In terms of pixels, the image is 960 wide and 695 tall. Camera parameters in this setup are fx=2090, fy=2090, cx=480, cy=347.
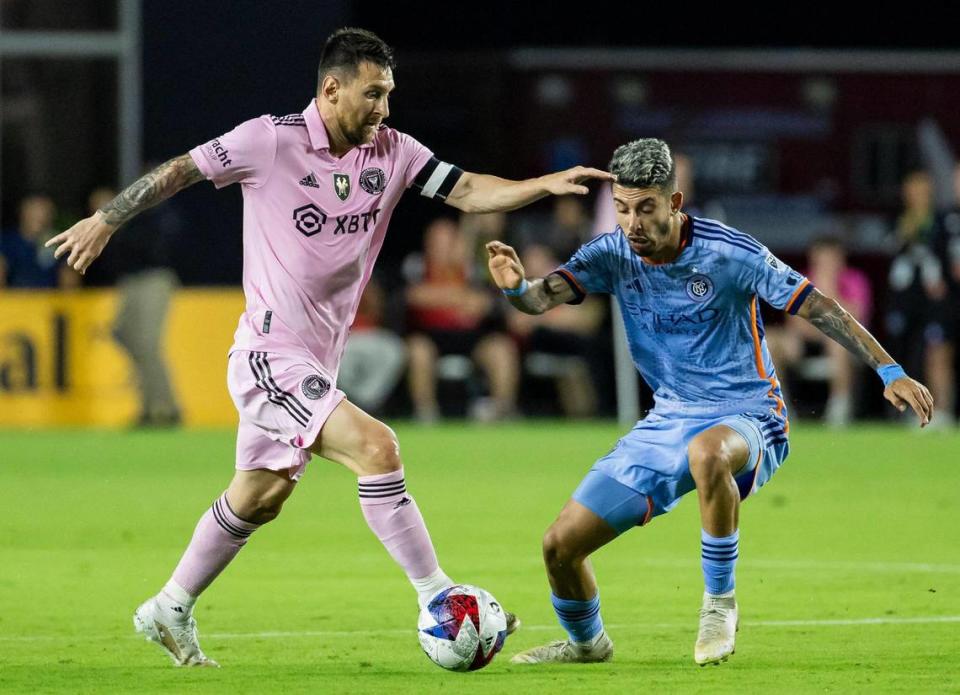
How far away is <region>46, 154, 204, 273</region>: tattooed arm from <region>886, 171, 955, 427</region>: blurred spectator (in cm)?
1353

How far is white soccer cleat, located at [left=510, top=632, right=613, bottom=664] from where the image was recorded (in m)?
7.35

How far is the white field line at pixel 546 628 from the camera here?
26.0ft

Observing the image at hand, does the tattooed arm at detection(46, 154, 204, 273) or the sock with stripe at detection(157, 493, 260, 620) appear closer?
the tattooed arm at detection(46, 154, 204, 273)

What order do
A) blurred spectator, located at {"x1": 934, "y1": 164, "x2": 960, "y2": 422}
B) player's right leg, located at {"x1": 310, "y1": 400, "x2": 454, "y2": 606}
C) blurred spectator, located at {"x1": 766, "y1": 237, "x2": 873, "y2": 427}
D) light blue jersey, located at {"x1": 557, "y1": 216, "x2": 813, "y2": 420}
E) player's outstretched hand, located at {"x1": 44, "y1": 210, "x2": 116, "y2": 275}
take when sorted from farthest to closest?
blurred spectator, located at {"x1": 766, "y1": 237, "x2": 873, "y2": 427}, blurred spectator, located at {"x1": 934, "y1": 164, "x2": 960, "y2": 422}, light blue jersey, located at {"x1": 557, "y1": 216, "x2": 813, "y2": 420}, player's right leg, located at {"x1": 310, "y1": 400, "x2": 454, "y2": 606}, player's outstretched hand, located at {"x1": 44, "y1": 210, "x2": 116, "y2": 275}

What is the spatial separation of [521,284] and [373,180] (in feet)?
2.10

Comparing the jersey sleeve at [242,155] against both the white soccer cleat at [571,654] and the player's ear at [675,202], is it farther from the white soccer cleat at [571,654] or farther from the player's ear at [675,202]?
the white soccer cleat at [571,654]

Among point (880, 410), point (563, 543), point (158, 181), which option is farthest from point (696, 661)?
point (880, 410)

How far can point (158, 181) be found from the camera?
7082 millimetres

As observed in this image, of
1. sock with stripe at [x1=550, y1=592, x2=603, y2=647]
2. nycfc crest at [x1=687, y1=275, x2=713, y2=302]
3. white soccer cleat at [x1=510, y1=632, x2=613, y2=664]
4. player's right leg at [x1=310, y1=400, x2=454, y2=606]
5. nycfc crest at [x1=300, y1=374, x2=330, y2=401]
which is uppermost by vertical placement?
nycfc crest at [x1=687, y1=275, x2=713, y2=302]

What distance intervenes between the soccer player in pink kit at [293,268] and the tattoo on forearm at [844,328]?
91cm

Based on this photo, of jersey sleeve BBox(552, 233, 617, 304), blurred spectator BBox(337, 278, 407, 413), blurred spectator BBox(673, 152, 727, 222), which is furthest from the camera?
blurred spectator BBox(337, 278, 407, 413)

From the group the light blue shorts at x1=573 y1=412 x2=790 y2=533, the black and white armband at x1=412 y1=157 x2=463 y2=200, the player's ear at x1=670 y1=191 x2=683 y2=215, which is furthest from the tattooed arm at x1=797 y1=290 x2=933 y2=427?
the black and white armband at x1=412 y1=157 x2=463 y2=200

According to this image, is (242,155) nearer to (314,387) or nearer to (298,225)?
(298,225)

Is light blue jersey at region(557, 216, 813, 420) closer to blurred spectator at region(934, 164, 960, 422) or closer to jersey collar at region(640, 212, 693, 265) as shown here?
jersey collar at region(640, 212, 693, 265)
